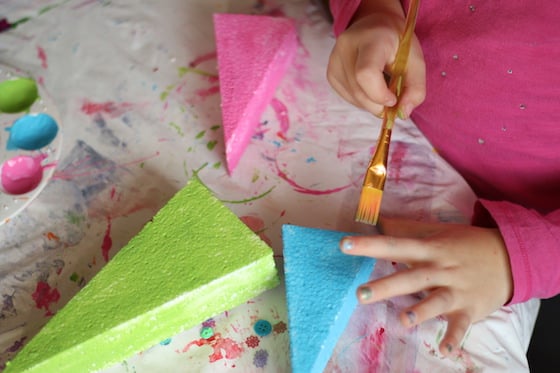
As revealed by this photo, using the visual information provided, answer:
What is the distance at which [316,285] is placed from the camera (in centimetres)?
52

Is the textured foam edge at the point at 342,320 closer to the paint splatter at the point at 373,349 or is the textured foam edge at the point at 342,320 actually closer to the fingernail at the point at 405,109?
the paint splatter at the point at 373,349

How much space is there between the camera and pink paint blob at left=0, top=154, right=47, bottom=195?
64cm

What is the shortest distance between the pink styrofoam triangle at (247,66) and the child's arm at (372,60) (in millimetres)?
81

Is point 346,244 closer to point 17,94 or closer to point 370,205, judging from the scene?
point 370,205

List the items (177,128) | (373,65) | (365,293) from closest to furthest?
(365,293), (373,65), (177,128)

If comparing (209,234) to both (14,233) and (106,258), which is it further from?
(14,233)

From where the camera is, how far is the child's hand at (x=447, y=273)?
19.9 inches

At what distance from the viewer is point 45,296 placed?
564 mm

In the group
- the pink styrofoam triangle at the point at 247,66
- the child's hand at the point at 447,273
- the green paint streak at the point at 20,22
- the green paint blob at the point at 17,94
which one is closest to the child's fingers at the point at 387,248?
the child's hand at the point at 447,273

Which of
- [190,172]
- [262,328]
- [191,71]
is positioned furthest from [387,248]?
[191,71]

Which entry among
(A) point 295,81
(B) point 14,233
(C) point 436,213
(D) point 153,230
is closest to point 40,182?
(B) point 14,233

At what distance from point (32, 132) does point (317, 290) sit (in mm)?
413

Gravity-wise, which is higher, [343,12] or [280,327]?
[343,12]

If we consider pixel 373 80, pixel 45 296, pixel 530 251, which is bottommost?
pixel 45 296
